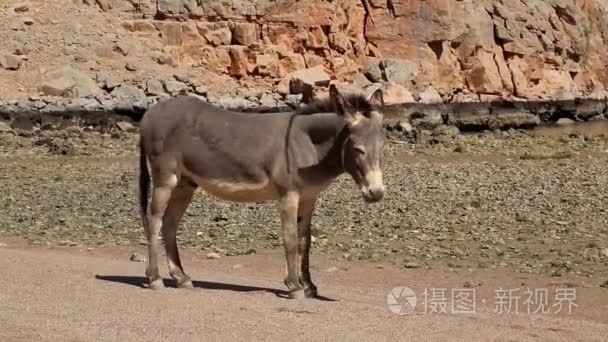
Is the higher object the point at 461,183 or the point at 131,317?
the point at 131,317

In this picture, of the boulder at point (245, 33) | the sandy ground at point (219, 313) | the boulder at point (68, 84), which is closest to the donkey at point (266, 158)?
the sandy ground at point (219, 313)

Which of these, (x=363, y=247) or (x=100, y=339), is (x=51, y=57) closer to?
(x=363, y=247)

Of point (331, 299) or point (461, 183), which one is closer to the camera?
point (331, 299)

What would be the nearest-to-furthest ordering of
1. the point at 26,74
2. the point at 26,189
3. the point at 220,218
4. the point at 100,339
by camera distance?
the point at 100,339, the point at 220,218, the point at 26,189, the point at 26,74

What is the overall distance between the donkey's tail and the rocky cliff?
2963cm

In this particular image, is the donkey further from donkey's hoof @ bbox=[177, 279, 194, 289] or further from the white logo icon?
the white logo icon

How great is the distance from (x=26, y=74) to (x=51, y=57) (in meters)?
1.96

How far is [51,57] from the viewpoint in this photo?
4516 cm

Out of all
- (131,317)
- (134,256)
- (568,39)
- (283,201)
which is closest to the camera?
(131,317)

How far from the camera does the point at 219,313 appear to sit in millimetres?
9102

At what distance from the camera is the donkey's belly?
1040 cm

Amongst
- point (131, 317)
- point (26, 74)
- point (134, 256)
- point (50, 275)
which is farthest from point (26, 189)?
point (26, 74)

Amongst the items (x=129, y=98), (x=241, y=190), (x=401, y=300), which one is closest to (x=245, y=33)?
(x=129, y=98)

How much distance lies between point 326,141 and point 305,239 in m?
0.93
